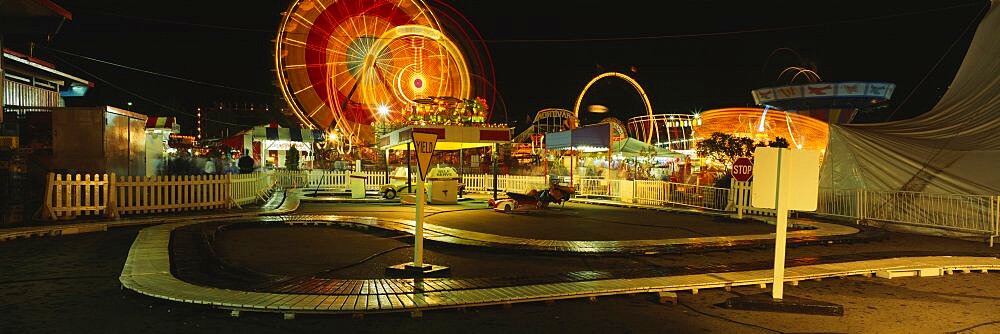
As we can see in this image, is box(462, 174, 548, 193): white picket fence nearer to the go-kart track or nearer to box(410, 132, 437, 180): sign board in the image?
the go-kart track

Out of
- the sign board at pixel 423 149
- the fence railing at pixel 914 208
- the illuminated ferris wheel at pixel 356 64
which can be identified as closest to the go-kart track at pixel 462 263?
the sign board at pixel 423 149

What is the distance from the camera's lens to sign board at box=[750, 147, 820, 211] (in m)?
6.53

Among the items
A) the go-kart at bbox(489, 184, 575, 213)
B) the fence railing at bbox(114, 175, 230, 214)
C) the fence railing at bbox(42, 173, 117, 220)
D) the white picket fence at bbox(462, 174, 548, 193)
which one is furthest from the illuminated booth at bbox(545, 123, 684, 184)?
the fence railing at bbox(42, 173, 117, 220)

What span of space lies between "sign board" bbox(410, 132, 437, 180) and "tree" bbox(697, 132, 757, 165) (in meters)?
23.2

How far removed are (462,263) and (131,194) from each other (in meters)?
9.93

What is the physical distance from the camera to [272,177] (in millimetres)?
27719

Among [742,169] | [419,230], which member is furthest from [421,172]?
[742,169]

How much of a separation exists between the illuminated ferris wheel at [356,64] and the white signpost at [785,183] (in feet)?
80.1

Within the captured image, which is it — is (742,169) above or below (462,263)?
above

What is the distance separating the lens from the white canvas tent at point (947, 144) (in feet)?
49.3

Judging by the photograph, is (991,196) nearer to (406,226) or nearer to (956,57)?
(406,226)

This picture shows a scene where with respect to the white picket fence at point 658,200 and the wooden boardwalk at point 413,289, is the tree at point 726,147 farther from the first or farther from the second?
the wooden boardwalk at point 413,289

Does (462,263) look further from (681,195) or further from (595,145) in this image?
(595,145)

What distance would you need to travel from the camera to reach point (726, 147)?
93.6ft
